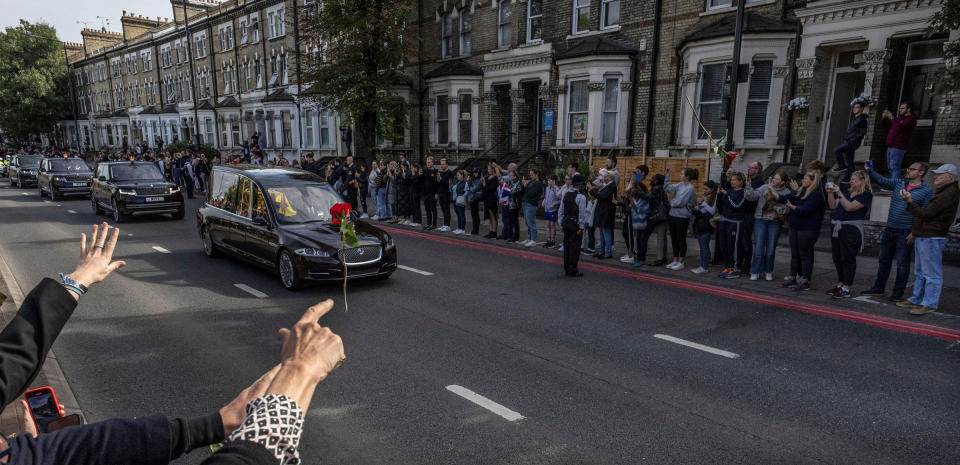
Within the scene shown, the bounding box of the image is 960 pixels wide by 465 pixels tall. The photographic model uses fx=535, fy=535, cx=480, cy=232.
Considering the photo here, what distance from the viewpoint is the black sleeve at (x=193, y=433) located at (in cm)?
174

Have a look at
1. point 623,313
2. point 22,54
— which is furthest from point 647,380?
point 22,54

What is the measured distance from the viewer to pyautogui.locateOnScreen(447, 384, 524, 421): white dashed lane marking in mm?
4554

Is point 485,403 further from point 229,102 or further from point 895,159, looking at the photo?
point 229,102

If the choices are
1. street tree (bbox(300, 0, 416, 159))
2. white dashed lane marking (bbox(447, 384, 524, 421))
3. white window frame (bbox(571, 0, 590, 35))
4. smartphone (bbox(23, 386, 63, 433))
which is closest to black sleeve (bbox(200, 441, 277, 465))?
smartphone (bbox(23, 386, 63, 433))

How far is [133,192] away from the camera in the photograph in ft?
52.5

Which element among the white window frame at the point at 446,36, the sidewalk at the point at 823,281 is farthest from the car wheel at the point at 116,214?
the white window frame at the point at 446,36

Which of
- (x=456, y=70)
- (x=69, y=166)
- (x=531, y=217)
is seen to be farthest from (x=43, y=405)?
(x=69, y=166)

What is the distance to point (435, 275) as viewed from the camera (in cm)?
977

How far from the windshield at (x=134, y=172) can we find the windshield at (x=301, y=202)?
10540mm

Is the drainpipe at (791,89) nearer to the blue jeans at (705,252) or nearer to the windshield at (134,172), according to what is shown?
the blue jeans at (705,252)

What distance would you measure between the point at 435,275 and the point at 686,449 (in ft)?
20.6

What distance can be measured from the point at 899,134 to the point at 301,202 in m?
11.9

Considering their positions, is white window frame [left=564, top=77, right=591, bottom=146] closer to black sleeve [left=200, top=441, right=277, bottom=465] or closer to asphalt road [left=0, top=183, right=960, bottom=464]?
asphalt road [left=0, top=183, right=960, bottom=464]

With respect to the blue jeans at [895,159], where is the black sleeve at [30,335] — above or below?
below
